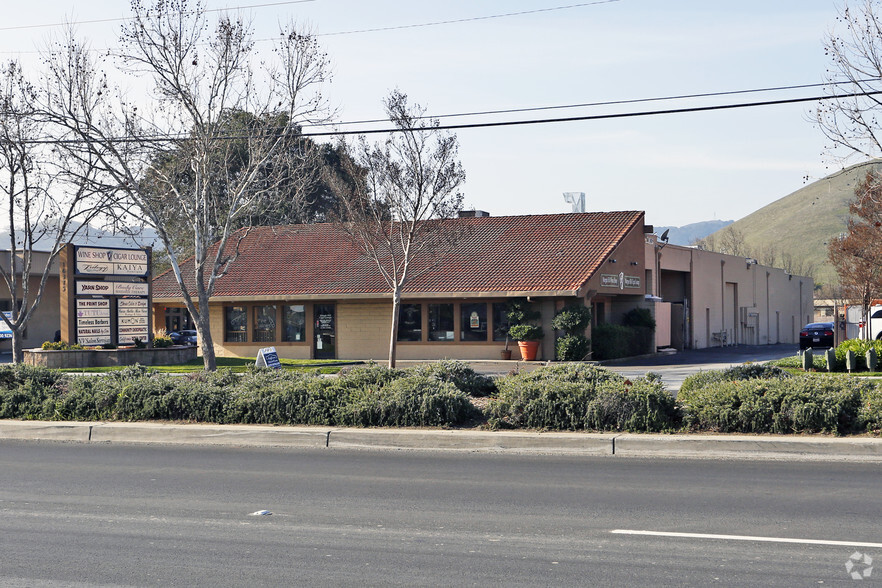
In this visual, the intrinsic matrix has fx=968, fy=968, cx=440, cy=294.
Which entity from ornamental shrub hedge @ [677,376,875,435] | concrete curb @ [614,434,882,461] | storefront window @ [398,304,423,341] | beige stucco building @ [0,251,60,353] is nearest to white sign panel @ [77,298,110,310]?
storefront window @ [398,304,423,341]

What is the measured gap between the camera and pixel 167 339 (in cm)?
3734

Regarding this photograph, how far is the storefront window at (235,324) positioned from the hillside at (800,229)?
345 feet

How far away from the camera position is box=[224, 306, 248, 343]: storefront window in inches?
1597

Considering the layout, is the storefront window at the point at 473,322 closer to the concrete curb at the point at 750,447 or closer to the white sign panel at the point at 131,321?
the white sign panel at the point at 131,321

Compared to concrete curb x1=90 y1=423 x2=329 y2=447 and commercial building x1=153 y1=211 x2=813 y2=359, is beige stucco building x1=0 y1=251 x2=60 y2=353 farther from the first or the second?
concrete curb x1=90 y1=423 x2=329 y2=447

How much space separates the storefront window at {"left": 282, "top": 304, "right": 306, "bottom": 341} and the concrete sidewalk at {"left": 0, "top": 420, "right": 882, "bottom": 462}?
2490cm

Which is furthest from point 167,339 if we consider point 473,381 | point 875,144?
point 875,144

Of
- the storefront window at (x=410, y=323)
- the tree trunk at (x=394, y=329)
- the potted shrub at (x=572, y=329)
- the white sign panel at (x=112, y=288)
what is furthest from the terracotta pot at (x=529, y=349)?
the white sign panel at (x=112, y=288)

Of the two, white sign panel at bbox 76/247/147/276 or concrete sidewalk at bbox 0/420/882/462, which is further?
white sign panel at bbox 76/247/147/276

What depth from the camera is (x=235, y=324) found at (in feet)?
134

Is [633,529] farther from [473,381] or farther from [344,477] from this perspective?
[473,381]

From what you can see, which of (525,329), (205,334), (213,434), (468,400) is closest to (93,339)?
(205,334)

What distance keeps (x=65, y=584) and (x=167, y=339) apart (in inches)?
1256

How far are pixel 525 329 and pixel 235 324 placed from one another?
13.1 meters
